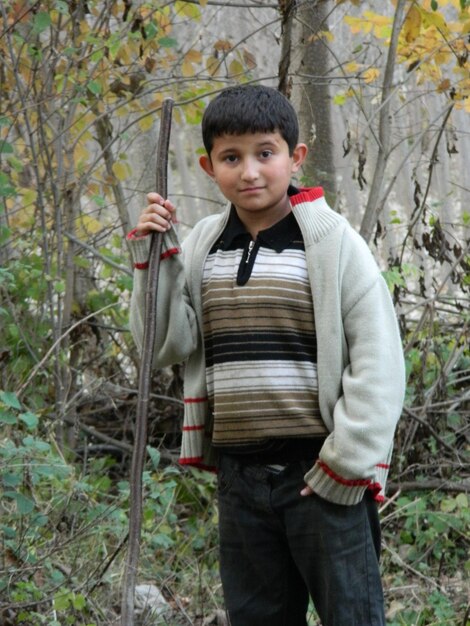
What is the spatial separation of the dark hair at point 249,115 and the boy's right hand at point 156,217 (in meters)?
0.20

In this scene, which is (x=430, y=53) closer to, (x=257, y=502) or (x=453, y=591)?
(x=453, y=591)

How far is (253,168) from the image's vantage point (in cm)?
250

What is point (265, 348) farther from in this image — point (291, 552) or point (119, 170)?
point (119, 170)

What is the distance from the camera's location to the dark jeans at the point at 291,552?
8.13 ft

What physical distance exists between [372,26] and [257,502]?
3405 mm

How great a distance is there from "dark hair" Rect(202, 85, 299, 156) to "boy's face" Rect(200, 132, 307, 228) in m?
0.02

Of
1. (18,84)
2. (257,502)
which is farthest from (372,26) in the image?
(257,502)

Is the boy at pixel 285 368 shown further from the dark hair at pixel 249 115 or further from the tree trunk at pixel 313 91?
the tree trunk at pixel 313 91

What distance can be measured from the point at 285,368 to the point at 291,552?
484mm

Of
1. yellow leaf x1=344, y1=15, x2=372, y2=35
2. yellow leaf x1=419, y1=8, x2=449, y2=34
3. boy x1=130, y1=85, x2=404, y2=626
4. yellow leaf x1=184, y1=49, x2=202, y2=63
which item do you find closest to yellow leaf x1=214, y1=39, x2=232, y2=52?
yellow leaf x1=184, y1=49, x2=202, y2=63

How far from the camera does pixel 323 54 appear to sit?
5.23m

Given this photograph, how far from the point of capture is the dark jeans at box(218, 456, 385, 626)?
8.13 feet

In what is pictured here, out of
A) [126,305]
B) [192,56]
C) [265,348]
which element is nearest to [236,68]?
[192,56]

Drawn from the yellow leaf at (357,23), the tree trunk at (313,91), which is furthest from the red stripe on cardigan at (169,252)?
the yellow leaf at (357,23)
